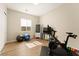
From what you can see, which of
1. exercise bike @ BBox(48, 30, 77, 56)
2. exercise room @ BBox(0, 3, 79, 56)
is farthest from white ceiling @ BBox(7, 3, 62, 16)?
exercise bike @ BBox(48, 30, 77, 56)

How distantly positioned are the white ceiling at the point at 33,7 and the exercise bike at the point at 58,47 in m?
0.40

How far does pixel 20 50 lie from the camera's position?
51.4 inches

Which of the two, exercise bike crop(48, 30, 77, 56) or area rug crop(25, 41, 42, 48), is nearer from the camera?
exercise bike crop(48, 30, 77, 56)

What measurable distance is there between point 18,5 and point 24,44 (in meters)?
0.64

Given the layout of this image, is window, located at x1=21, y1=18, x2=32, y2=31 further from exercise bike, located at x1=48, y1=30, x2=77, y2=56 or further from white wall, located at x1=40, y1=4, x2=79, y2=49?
exercise bike, located at x1=48, y1=30, x2=77, y2=56

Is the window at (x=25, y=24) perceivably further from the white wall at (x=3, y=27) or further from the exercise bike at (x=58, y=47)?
the exercise bike at (x=58, y=47)

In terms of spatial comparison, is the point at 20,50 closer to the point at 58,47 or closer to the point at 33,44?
the point at 33,44

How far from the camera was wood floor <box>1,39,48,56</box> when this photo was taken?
121 cm

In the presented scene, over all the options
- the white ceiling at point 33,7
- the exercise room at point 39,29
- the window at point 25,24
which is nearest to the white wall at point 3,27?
the exercise room at point 39,29

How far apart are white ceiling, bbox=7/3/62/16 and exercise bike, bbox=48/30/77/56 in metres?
0.40

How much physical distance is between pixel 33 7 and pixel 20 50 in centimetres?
71

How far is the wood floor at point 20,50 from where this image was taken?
3.98 ft

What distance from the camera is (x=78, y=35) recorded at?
125cm

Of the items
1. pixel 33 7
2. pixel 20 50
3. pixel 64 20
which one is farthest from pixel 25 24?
pixel 64 20
